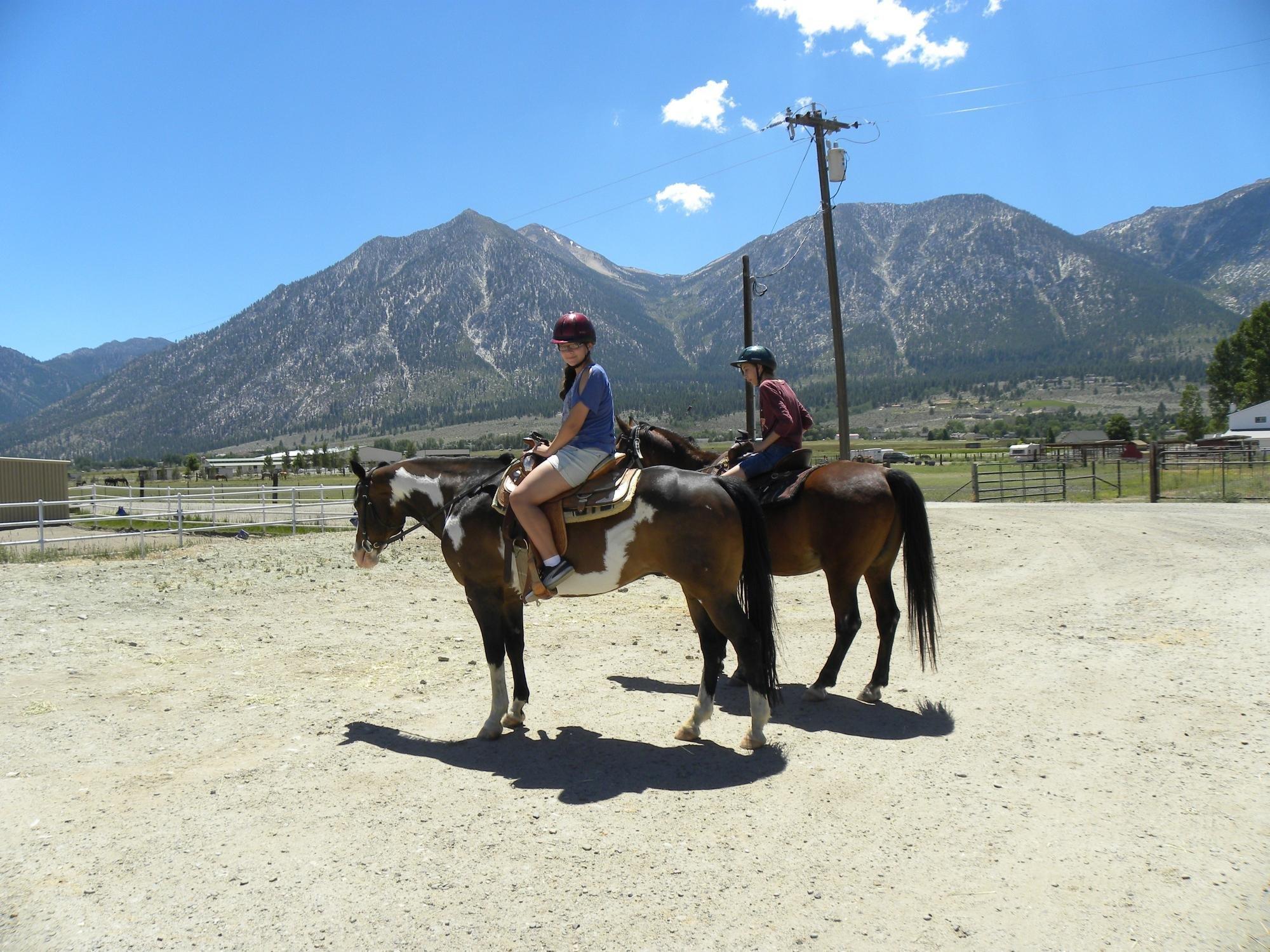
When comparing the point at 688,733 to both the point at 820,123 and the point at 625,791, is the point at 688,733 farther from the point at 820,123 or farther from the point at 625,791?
the point at 820,123

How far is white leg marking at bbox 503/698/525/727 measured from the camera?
5.68 meters

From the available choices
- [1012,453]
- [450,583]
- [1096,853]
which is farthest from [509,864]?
[1012,453]

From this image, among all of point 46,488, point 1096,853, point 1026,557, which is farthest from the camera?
point 46,488

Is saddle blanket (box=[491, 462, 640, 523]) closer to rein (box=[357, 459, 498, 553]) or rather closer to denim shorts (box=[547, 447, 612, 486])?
denim shorts (box=[547, 447, 612, 486])

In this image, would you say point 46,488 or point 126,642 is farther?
point 46,488

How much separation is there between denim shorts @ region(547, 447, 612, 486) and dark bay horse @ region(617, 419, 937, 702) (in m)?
1.97

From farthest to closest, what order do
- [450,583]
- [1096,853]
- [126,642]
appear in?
[450,583], [126,642], [1096,853]

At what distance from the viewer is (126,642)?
796 centimetres

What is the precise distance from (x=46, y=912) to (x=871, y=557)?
5654 millimetres

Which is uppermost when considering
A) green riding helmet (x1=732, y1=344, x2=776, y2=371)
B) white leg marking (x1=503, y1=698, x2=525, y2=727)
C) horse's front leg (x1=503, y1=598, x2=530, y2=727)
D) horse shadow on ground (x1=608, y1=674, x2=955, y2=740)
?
green riding helmet (x1=732, y1=344, x2=776, y2=371)

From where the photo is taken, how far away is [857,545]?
6.31m

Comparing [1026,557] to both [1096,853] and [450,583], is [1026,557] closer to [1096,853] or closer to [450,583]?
[450,583]

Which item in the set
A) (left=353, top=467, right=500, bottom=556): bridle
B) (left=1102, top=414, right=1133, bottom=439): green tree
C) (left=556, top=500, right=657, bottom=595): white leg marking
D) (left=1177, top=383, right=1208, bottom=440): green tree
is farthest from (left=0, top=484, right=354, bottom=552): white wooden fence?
(left=1102, top=414, right=1133, bottom=439): green tree

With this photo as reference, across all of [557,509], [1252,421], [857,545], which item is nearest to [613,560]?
[557,509]
